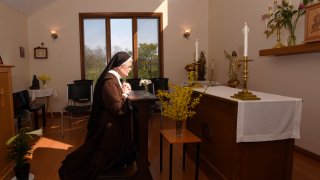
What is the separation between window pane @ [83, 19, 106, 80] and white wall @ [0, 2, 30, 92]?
143 centimetres

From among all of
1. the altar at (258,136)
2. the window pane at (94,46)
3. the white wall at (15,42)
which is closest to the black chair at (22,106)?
the white wall at (15,42)

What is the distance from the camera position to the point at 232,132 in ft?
7.27

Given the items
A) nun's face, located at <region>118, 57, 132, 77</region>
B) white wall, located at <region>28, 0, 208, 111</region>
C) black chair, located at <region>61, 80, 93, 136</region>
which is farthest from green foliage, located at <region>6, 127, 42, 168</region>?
white wall, located at <region>28, 0, 208, 111</region>

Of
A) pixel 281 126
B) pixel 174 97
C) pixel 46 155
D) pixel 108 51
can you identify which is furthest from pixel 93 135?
pixel 108 51

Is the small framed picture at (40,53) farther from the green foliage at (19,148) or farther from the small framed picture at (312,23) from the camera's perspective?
the small framed picture at (312,23)

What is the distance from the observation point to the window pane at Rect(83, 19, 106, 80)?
21.5ft

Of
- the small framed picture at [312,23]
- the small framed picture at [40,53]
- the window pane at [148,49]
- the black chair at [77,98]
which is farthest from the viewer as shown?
the window pane at [148,49]

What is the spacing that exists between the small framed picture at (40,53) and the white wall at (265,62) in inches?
172

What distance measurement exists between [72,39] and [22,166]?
443 centimetres

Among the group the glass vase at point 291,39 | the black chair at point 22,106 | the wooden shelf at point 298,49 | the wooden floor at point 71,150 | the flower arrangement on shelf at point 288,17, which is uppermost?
the flower arrangement on shelf at point 288,17

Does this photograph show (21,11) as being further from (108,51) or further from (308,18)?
(308,18)

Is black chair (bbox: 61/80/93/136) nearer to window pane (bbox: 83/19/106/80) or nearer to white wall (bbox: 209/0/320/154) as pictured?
window pane (bbox: 83/19/106/80)

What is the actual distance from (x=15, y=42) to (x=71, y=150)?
320 cm

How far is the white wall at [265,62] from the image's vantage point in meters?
3.42
